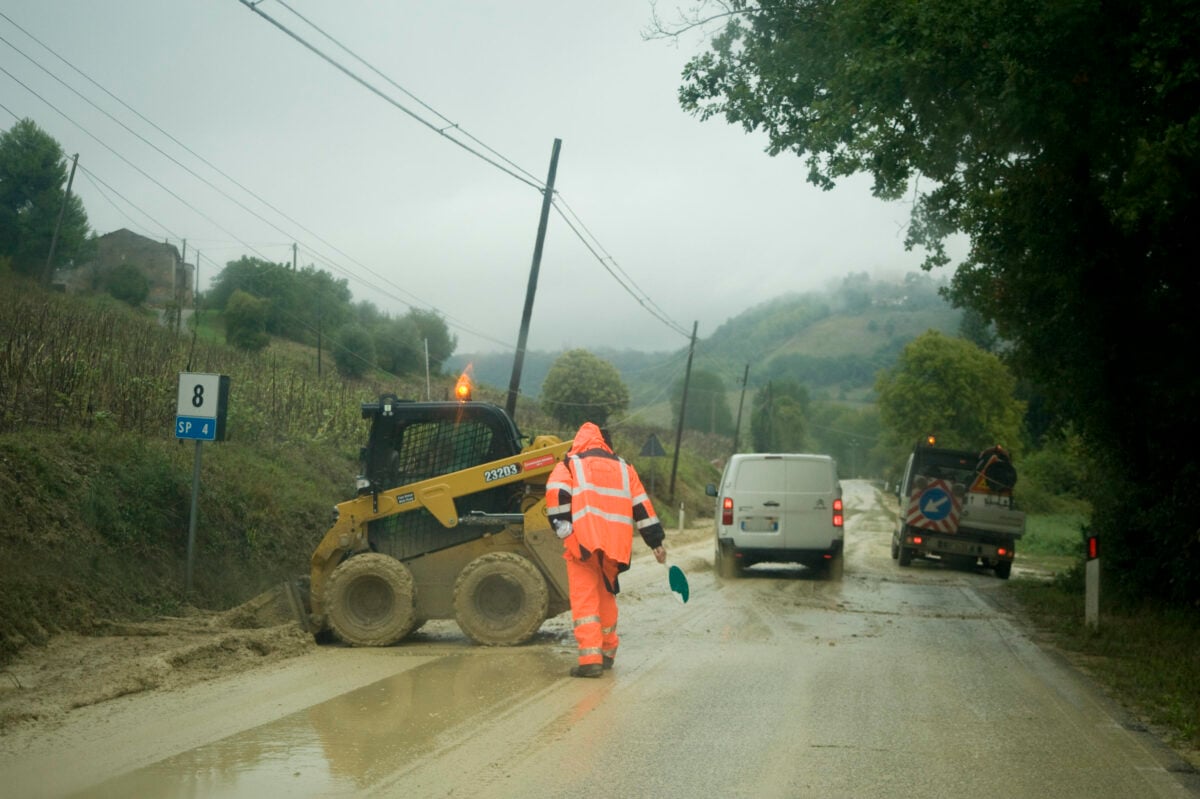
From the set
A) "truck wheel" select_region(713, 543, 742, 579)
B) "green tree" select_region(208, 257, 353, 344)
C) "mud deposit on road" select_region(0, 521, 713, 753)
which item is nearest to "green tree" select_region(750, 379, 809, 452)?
"green tree" select_region(208, 257, 353, 344)

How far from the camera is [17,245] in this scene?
150ft

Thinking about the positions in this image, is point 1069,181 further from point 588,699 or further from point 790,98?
point 588,699

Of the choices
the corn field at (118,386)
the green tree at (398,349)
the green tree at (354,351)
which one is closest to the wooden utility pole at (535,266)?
the corn field at (118,386)

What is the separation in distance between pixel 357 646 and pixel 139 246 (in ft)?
178

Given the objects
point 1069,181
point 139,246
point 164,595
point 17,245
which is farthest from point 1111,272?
point 139,246

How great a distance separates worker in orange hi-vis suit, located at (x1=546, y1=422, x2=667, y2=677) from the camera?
9258mm

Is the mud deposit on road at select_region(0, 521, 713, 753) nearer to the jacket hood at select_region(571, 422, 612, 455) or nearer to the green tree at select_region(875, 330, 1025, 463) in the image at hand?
the jacket hood at select_region(571, 422, 612, 455)

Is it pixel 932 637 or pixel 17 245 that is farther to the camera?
pixel 17 245

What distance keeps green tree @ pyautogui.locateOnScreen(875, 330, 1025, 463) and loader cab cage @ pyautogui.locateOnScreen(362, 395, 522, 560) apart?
80142 mm

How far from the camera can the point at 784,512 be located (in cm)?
1945

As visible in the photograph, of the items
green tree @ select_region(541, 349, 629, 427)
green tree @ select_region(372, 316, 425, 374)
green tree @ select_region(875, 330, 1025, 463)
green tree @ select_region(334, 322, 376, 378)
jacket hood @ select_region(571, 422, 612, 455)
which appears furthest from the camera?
green tree @ select_region(875, 330, 1025, 463)

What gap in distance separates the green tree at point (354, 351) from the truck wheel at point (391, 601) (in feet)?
111

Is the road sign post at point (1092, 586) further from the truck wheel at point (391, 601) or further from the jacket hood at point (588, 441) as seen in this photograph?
the truck wheel at point (391, 601)

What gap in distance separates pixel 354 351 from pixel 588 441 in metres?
37.8
